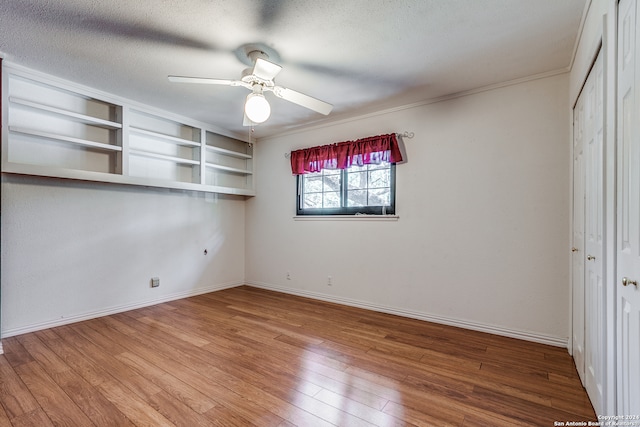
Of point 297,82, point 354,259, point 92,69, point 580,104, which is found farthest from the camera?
point 354,259

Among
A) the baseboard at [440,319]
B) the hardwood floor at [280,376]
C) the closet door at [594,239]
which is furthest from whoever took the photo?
the baseboard at [440,319]

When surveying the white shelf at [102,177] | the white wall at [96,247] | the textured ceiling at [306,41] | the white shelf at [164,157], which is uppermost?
the textured ceiling at [306,41]

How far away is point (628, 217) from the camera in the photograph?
1139 mm

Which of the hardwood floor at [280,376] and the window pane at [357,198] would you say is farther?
the window pane at [357,198]

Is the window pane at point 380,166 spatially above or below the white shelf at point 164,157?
below

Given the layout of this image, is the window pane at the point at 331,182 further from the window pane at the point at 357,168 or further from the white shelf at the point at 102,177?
the white shelf at the point at 102,177

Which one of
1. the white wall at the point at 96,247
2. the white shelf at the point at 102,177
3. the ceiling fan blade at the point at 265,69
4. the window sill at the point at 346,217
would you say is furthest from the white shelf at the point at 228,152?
the ceiling fan blade at the point at 265,69

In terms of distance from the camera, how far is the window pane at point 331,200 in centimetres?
398

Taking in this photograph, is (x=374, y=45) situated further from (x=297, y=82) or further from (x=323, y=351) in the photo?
(x=323, y=351)

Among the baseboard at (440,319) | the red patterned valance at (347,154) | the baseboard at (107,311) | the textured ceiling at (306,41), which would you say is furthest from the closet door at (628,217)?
the baseboard at (107,311)

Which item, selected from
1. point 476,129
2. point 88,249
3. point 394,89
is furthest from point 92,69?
point 476,129

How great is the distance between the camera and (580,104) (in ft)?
6.90

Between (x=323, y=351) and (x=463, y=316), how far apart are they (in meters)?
1.54

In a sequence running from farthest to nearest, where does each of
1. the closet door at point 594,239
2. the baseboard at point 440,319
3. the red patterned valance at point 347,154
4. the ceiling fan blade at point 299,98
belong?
the red patterned valance at point 347,154 < the baseboard at point 440,319 < the ceiling fan blade at point 299,98 < the closet door at point 594,239
